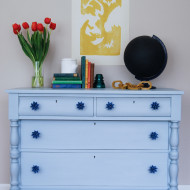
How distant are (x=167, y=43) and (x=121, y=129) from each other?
0.96 meters

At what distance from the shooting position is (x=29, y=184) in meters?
2.04

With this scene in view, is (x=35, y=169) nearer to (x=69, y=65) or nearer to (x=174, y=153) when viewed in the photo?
(x=69, y=65)

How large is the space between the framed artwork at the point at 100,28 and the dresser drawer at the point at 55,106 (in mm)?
600

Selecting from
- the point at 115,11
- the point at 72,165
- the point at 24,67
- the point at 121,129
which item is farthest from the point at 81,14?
the point at 72,165

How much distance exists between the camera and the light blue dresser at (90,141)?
78.4 inches

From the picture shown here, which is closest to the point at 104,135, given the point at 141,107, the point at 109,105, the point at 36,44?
the point at 109,105

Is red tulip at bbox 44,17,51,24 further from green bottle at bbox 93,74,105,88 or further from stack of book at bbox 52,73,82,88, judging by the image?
green bottle at bbox 93,74,105,88

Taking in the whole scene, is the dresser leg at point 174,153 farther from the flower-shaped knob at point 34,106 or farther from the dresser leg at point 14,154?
the dresser leg at point 14,154

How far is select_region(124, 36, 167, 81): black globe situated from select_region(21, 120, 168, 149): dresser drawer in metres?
0.43

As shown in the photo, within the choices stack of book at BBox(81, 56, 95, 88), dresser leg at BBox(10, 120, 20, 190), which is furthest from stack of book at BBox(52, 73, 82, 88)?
dresser leg at BBox(10, 120, 20, 190)

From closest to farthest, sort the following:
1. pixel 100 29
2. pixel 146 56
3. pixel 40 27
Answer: pixel 146 56 → pixel 40 27 → pixel 100 29

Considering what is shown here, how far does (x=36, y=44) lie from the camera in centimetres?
231

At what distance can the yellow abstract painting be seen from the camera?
8.05ft

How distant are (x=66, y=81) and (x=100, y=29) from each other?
2.04 feet
